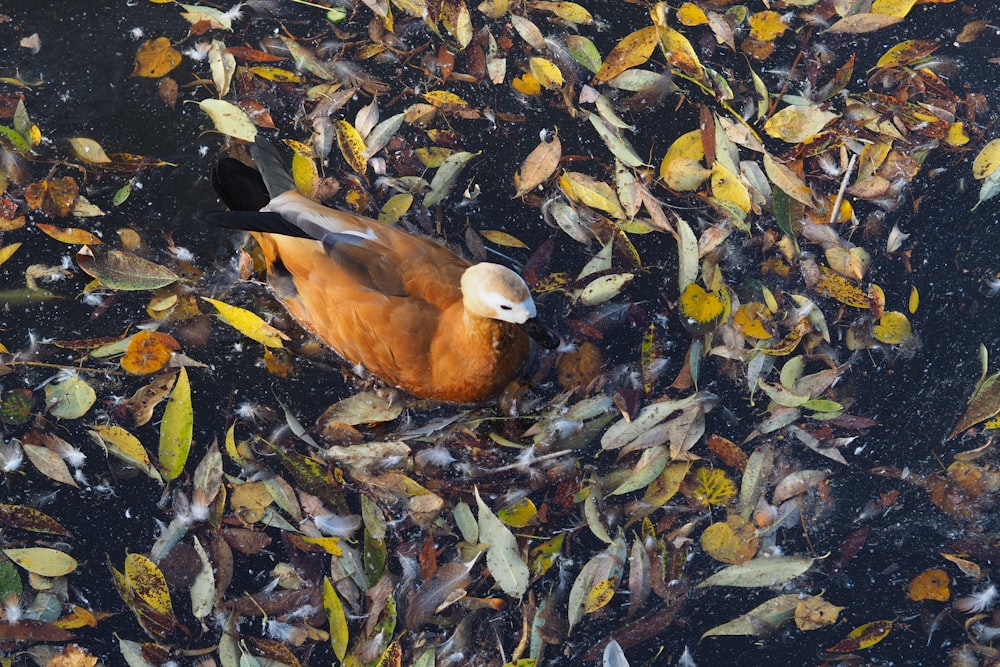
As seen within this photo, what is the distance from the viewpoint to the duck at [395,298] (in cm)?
219

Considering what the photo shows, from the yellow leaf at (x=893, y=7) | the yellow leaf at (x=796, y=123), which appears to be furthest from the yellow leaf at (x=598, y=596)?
the yellow leaf at (x=893, y=7)

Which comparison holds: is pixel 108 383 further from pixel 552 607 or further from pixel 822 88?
pixel 822 88

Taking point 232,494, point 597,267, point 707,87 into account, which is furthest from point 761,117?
point 232,494

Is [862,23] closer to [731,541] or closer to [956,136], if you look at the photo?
[956,136]

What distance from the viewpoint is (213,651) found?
A: 240 centimetres

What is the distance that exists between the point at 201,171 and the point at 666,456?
1708 mm

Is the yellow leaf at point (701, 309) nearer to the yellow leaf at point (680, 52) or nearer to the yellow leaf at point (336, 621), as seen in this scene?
the yellow leaf at point (680, 52)

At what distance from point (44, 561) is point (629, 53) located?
2.41 metres

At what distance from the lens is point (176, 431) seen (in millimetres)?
2498

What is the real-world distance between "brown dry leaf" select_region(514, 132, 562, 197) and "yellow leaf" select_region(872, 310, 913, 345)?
113 centimetres

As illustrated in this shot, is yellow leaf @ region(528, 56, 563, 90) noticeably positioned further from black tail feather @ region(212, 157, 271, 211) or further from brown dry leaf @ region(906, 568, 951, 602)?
brown dry leaf @ region(906, 568, 951, 602)

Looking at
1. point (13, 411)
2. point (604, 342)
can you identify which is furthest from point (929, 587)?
point (13, 411)

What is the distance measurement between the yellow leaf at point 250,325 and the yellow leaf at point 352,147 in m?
0.57

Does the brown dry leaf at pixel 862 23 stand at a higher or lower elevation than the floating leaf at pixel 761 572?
higher
